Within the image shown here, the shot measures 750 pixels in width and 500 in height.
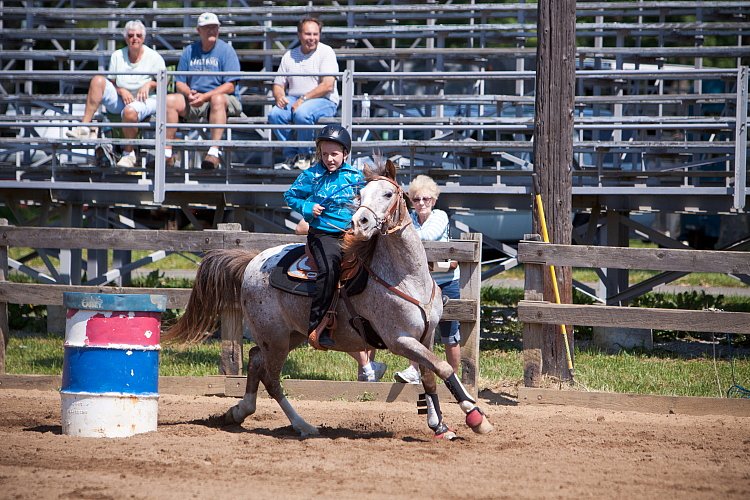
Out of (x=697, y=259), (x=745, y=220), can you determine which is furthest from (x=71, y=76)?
(x=745, y=220)

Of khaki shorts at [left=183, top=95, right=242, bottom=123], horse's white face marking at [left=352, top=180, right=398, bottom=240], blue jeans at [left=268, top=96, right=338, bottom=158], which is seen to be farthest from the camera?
khaki shorts at [left=183, top=95, right=242, bottom=123]

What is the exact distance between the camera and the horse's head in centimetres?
627

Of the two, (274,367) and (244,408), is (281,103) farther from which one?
(244,408)

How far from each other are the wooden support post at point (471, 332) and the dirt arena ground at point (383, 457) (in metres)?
0.45

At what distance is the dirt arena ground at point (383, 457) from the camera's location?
17.8 ft

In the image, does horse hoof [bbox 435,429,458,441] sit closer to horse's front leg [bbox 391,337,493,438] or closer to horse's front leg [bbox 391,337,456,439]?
horse's front leg [bbox 391,337,456,439]

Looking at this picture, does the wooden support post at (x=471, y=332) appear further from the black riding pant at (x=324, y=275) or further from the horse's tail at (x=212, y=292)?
the horse's tail at (x=212, y=292)

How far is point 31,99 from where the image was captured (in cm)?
1432

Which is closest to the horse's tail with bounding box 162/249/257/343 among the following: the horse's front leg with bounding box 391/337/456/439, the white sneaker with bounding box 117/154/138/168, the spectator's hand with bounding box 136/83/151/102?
the horse's front leg with bounding box 391/337/456/439

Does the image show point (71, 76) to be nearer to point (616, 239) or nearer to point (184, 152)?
point (184, 152)

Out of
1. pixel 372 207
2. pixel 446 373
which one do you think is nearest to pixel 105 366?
pixel 372 207

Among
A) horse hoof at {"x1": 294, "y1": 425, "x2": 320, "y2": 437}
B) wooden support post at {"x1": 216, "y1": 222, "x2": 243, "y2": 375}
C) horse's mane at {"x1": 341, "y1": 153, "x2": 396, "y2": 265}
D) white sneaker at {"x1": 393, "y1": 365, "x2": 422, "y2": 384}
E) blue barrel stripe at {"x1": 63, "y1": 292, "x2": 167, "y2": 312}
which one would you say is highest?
horse's mane at {"x1": 341, "y1": 153, "x2": 396, "y2": 265}

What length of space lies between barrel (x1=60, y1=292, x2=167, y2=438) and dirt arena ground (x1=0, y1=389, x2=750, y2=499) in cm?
17

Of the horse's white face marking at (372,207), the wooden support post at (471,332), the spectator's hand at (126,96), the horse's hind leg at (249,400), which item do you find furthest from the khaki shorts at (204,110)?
the horse's white face marking at (372,207)
